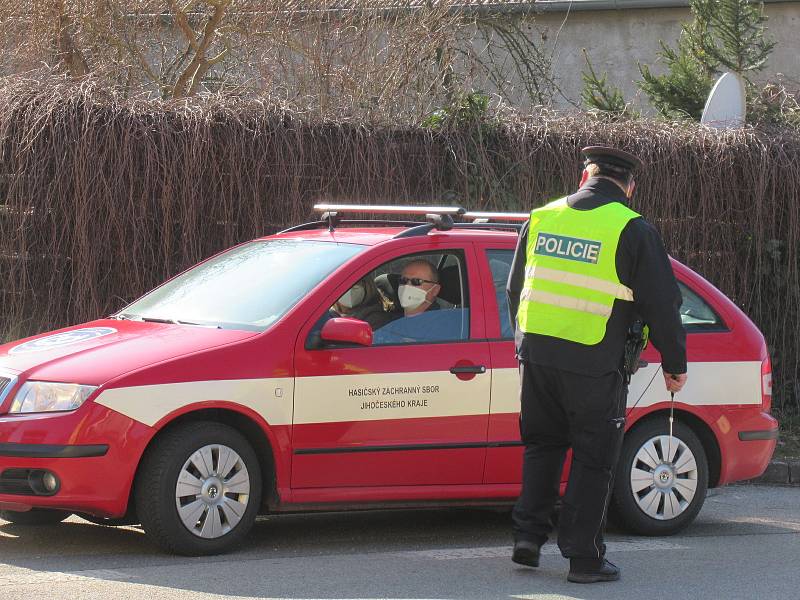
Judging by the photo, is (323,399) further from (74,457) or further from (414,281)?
(74,457)

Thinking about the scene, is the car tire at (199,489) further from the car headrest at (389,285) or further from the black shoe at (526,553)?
the black shoe at (526,553)

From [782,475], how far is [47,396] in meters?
5.54

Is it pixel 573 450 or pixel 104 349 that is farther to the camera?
pixel 104 349

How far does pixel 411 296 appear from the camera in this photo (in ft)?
21.4

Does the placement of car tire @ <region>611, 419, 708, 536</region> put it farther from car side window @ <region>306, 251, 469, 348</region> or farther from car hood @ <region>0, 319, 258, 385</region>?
car hood @ <region>0, 319, 258, 385</region>

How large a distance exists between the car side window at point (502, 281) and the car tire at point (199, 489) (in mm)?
1478

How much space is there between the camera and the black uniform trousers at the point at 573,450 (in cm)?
557

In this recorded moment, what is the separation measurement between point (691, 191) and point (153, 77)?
5.18 metres

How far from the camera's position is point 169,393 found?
226 inches

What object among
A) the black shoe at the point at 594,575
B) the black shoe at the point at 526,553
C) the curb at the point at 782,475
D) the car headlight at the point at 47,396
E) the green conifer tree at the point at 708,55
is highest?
the green conifer tree at the point at 708,55

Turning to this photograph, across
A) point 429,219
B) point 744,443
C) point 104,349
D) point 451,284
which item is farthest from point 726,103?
point 104,349

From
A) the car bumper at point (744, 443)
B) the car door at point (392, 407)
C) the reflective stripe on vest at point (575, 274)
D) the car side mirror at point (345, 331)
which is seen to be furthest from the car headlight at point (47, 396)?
the car bumper at point (744, 443)

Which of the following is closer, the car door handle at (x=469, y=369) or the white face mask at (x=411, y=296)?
the car door handle at (x=469, y=369)

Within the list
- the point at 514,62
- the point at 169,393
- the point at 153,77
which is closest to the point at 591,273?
the point at 169,393
